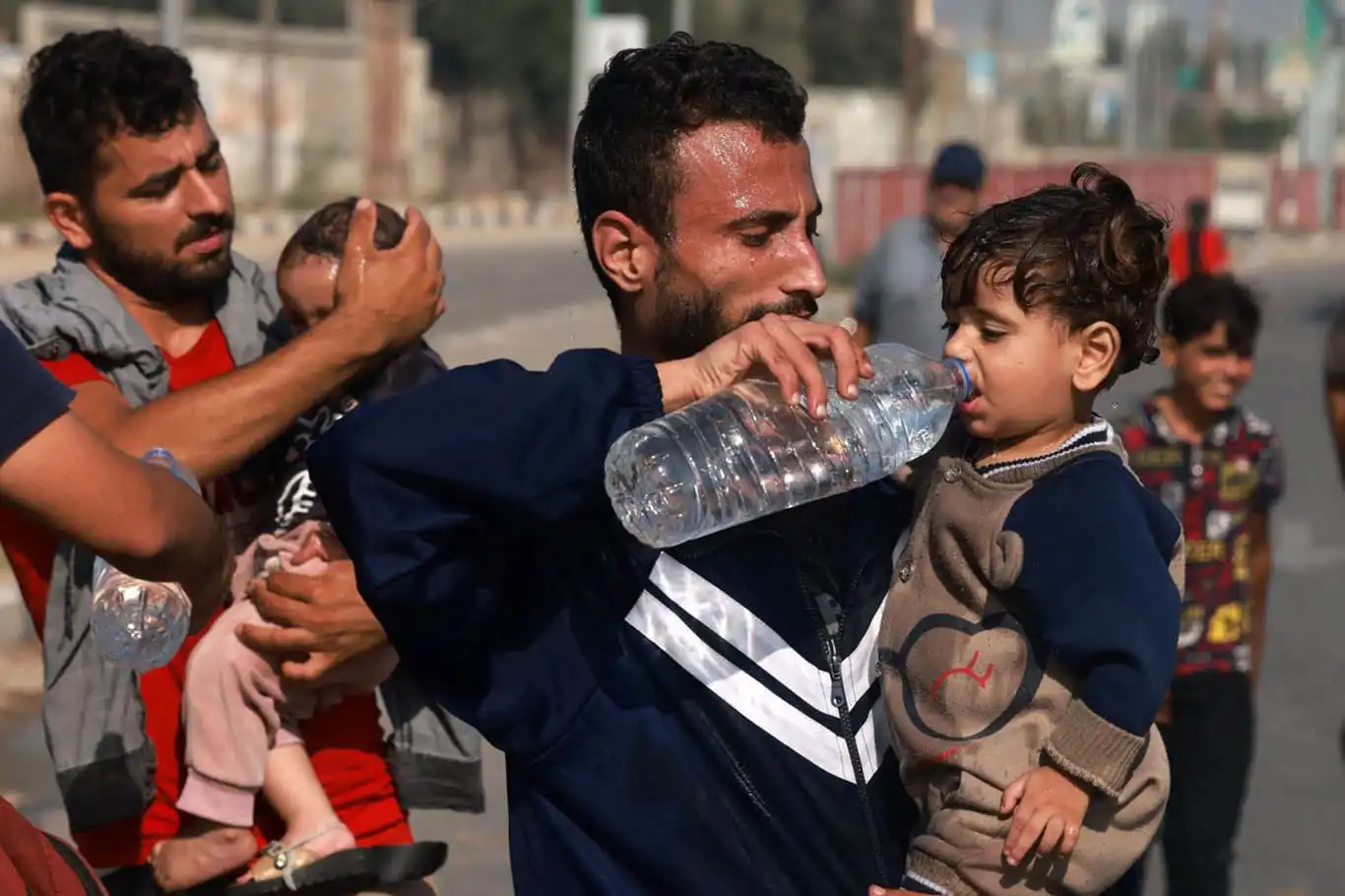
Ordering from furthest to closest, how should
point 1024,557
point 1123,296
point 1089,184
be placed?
point 1089,184, point 1123,296, point 1024,557

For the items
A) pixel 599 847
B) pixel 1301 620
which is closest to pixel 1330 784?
pixel 1301 620

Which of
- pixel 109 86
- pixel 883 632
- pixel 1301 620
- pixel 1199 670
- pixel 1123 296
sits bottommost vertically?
pixel 1301 620

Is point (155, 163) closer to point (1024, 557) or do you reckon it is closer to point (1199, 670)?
point (1024, 557)

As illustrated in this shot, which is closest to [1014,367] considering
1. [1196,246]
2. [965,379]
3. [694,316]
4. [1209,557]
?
[965,379]

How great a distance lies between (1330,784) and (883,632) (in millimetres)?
5646

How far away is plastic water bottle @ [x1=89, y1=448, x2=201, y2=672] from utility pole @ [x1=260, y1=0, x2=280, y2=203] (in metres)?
39.9

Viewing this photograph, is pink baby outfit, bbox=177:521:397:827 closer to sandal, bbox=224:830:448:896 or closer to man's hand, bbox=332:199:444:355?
sandal, bbox=224:830:448:896

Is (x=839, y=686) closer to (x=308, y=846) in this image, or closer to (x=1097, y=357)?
(x=1097, y=357)

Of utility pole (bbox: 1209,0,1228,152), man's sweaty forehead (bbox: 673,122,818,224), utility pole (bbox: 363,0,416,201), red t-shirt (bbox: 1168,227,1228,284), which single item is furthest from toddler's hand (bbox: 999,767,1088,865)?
utility pole (bbox: 1209,0,1228,152)

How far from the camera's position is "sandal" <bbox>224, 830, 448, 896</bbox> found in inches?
135

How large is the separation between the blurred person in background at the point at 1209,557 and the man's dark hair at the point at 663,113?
2.69m

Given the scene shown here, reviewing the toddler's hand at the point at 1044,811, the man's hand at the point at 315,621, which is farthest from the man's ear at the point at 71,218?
the toddler's hand at the point at 1044,811

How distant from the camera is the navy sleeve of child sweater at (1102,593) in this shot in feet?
7.70

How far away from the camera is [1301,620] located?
10180 mm
